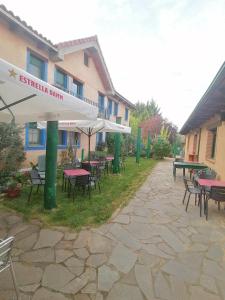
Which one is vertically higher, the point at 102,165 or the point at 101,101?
the point at 101,101

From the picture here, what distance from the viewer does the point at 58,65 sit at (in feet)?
33.8

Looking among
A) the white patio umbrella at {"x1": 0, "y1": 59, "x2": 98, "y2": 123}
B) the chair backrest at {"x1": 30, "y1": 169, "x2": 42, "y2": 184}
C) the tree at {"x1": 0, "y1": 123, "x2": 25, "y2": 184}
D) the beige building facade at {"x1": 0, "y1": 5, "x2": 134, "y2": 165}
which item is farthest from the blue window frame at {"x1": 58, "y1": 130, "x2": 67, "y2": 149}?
the white patio umbrella at {"x1": 0, "y1": 59, "x2": 98, "y2": 123}

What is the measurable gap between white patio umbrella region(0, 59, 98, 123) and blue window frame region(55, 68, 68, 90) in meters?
6.89

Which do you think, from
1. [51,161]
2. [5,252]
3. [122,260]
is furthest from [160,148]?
[5,252]

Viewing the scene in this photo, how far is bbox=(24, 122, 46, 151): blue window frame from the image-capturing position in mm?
8672

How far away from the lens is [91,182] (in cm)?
642

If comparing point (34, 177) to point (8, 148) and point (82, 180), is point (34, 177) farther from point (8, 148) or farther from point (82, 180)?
point (82, 180)

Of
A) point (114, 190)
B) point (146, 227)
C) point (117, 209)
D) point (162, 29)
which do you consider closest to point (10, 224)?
point (117, 209)

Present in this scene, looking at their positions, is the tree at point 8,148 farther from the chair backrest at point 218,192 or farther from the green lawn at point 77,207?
the chair backrest at point 218,192

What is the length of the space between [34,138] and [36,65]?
3.23 meters

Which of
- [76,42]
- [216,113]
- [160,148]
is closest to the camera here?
[216,113]

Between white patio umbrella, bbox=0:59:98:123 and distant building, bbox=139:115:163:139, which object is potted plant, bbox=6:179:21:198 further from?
distant building, bbox=139:115:163:139

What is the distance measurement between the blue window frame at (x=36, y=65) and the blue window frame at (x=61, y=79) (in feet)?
3.97

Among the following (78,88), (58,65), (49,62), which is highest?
(58,65)
